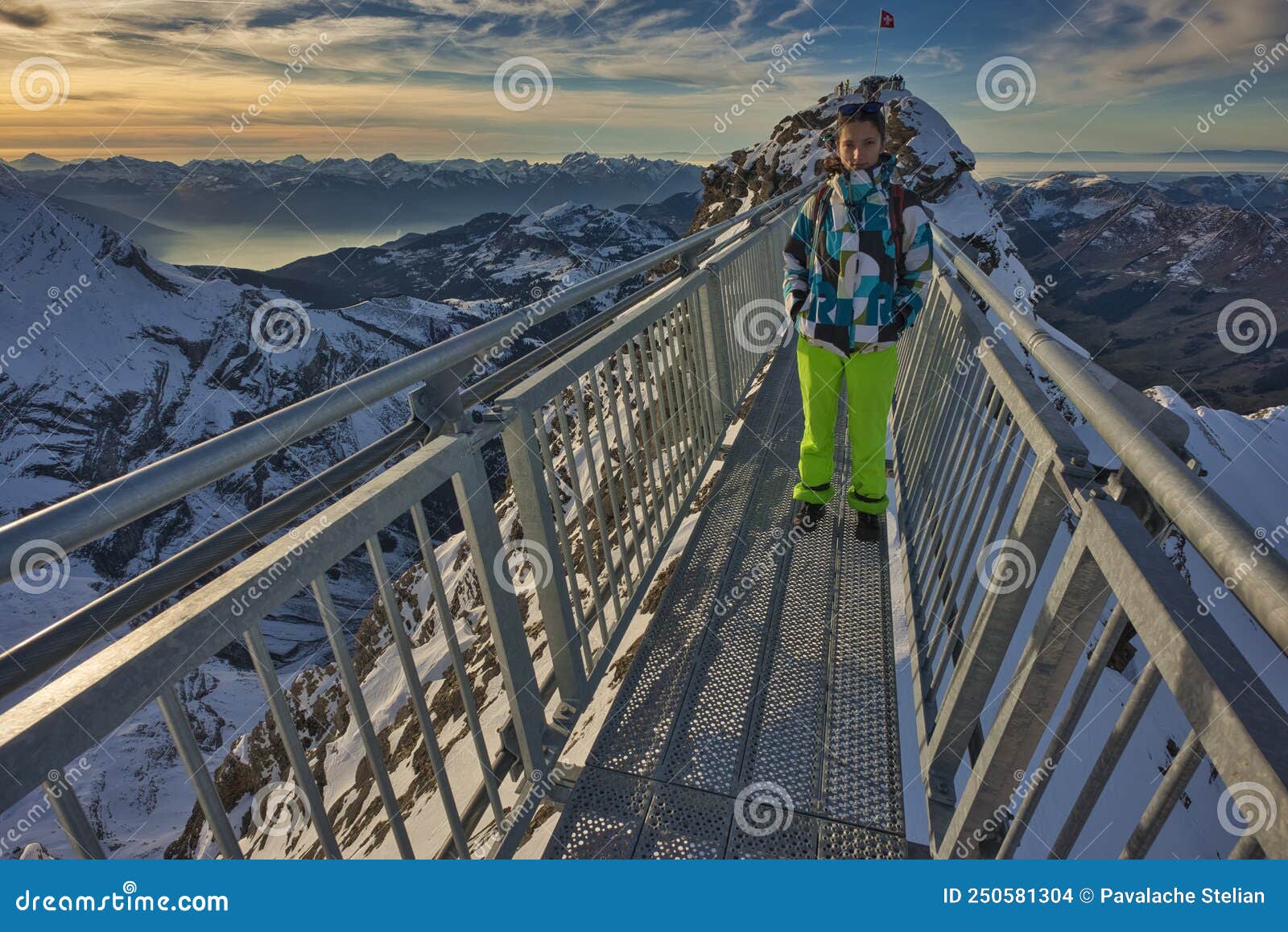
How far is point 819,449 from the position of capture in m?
4.32

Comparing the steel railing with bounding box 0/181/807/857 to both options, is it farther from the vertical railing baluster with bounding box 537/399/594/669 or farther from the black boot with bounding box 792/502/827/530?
the black boot with bounding box 792/502/827/530

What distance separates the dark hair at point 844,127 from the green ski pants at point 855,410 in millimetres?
982

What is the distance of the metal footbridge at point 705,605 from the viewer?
1.14m

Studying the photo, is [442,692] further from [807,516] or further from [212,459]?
[212,459]

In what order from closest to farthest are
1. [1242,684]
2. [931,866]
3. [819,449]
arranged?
[1242,684] < [931,866] < [819,449]

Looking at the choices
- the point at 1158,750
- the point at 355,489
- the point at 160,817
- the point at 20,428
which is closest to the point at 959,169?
the point at 1158,750

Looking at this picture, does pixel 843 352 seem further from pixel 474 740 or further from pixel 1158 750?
pixel 1158 750

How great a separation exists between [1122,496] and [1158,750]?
6270 centimetres

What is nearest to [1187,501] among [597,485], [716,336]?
[597,485]

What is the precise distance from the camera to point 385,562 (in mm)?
1533

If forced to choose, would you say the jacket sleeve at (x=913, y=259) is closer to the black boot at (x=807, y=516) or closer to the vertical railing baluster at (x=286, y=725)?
the black boot at (x=807, y=516)

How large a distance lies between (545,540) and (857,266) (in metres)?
2.38

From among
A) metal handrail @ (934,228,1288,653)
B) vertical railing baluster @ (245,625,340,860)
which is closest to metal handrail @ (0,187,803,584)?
vertical railing baluster @ (245,625,340,860)

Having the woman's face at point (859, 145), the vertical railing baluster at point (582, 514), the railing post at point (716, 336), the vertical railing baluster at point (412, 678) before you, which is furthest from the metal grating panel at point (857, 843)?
the railing post at point (716, 336)
